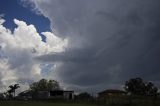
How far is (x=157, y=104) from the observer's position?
152 ft

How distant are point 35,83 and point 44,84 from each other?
218 inches

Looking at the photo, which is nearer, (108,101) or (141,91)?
(108,101)

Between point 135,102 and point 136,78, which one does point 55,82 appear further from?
point 135,102

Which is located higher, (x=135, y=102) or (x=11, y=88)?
(x=11, y=88)

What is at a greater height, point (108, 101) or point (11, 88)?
point (11, 88)

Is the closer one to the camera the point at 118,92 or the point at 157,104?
the point at 157,104

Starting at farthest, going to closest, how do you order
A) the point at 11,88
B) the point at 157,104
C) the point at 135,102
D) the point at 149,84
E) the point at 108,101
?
the point at 11,88 < the point at 149,84 < the point at 108,101 < the point at 135,102 < the point at 157,104

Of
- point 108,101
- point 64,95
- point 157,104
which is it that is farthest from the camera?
point 64,95

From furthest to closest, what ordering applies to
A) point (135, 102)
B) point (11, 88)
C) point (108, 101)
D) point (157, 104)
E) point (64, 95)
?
point (11, 88) → point (64, 95) → point (108, 101) → point (135, 102) → point (157, 104)

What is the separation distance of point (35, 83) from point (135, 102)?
119 metres

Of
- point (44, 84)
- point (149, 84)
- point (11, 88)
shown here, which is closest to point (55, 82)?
point (44, 84)

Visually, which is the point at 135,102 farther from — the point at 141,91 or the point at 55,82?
the point at 55,82

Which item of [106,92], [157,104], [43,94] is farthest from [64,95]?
[157,104]

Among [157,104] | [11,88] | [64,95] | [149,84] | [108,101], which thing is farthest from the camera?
[11,88]
